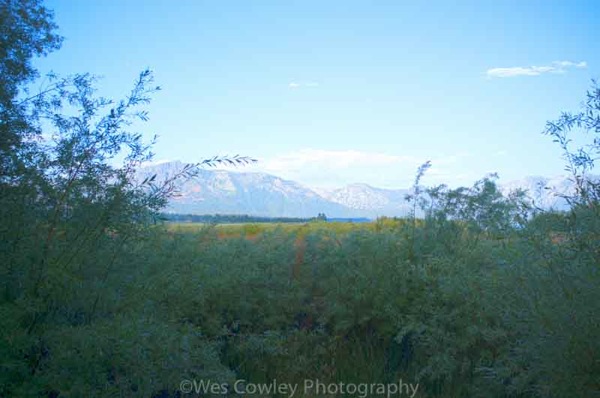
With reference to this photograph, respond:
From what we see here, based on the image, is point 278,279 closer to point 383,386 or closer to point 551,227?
point 383,386

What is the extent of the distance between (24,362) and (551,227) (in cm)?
523

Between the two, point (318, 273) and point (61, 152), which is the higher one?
point (61, 152)

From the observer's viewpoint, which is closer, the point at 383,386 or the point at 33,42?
the point at 33,42

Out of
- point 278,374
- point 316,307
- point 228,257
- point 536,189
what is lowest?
point 278,374

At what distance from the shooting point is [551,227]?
573 cm

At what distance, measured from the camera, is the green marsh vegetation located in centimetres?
512

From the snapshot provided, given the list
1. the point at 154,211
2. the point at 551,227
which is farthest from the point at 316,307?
the point at 551,227

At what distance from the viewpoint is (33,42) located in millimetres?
6793

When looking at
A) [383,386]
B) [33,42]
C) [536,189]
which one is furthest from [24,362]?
[536,189]

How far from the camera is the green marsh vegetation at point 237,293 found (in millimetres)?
5125

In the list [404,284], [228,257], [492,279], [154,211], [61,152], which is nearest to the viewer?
[61,152]

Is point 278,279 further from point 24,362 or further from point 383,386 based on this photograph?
point 24,362

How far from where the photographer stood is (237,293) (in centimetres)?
1009

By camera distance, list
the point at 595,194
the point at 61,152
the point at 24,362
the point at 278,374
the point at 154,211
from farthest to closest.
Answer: the point at 278,374 → the point at 154,211 → the point at 61,152 → the point at 595,194 → the point at 24,362
